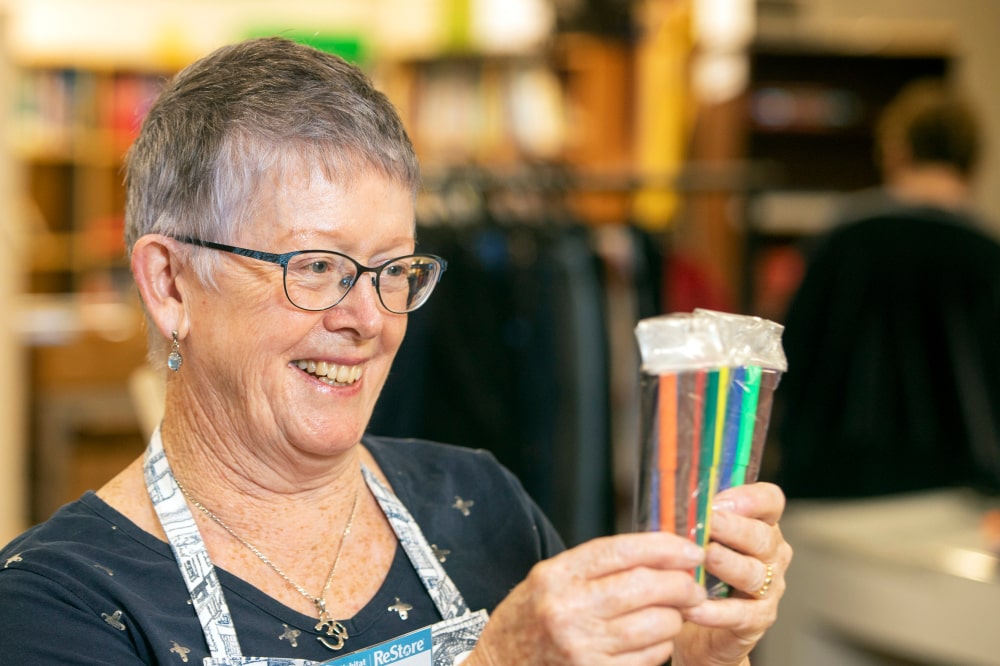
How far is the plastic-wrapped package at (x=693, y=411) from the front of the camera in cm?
98

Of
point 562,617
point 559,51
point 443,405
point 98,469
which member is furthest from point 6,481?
point 562,617

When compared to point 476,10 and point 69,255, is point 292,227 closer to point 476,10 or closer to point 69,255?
Result: point 476,10

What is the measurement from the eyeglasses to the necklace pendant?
1.13ft

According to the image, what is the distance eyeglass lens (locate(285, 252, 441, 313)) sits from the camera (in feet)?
3.86

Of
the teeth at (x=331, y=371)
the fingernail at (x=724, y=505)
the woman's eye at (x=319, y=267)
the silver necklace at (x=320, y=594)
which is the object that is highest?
the woman's eye at (x=319, y=267)

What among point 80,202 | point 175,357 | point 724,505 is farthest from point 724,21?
point 724,505

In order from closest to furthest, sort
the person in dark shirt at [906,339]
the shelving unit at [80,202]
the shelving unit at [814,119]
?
the person in dark shirt at [906,339], the shelving unit at [814,119], the shelving unit at [80,202]

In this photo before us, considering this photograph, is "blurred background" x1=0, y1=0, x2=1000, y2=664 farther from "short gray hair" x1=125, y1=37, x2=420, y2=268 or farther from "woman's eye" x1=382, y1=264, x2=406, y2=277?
"woman's eye" x1=382, y1=264, x2=406, y2=277

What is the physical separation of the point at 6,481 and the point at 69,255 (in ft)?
10.5

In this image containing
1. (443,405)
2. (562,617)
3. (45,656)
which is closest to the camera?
(562,617)

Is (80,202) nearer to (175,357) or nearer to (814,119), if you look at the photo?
(814,119)

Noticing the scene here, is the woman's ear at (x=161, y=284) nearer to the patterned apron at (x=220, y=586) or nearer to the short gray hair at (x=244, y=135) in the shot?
the short gray hair at (x=244, y=135)

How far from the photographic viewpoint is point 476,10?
5.72m

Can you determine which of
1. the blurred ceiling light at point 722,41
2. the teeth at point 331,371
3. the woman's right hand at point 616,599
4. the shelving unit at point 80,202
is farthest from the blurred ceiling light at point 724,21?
the woman's right hand at point 616,599
